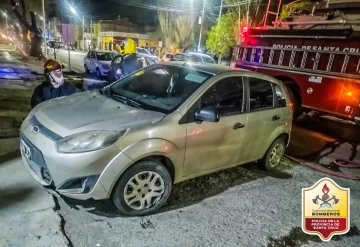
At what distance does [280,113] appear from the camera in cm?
452

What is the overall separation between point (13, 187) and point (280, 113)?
12.5 feet

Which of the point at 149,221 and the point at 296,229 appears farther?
the point at 296,229

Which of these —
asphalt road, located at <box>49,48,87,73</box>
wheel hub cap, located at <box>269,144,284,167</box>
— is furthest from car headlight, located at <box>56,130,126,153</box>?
asphalt road, located at <box>49,48,87,73</box>

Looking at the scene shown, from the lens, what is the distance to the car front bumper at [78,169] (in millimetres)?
2734

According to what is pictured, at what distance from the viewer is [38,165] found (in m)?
2.94

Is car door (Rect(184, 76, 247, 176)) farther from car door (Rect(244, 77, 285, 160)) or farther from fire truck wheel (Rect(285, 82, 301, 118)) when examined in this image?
fire truck wheel (Rect(285, 82, 301, 118))

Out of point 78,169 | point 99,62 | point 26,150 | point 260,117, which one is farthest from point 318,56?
point 99,62

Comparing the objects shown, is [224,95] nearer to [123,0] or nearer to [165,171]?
[165,171]

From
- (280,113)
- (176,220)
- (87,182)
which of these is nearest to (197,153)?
(176,220)

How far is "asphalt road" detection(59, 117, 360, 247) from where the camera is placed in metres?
2.88

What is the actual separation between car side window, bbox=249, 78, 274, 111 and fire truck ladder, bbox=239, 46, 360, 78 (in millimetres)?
3938

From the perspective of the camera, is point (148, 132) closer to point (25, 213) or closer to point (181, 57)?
point (25, 213)

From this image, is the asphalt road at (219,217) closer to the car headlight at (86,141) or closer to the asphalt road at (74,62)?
the car headlight at (86,141)

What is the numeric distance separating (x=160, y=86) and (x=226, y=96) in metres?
0.87
